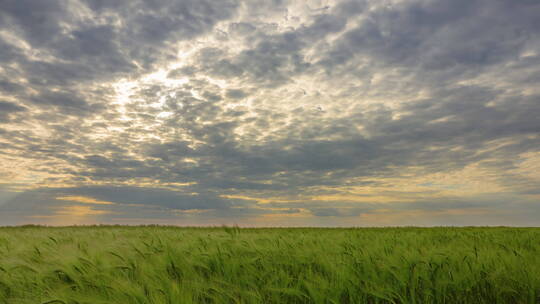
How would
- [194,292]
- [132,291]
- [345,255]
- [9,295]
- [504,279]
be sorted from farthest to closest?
[345,255] → [9,295] → [504,279] → [194,292] → [132,291]

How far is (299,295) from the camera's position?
115 inches

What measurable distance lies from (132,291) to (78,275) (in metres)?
1.23

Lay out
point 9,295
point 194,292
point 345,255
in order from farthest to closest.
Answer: point 345,255, point 9,295, point 194,292

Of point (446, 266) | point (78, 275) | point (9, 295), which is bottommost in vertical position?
point (9, 295)

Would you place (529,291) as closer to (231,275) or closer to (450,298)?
(450,298)

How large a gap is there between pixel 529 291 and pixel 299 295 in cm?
232

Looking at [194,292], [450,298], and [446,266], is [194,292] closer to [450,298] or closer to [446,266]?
[450,298]

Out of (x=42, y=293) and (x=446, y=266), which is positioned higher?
(x=446, y=266)

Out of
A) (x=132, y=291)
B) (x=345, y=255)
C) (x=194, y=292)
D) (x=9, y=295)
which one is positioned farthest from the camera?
(x=345, y=255)

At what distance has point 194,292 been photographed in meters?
3.12

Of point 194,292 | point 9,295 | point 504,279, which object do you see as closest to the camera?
point 194,292

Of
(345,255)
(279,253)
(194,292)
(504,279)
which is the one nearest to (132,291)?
(194,292)

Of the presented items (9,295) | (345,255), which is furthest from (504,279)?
(9,295)

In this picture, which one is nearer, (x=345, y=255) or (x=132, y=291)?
(x=132, y=291)
